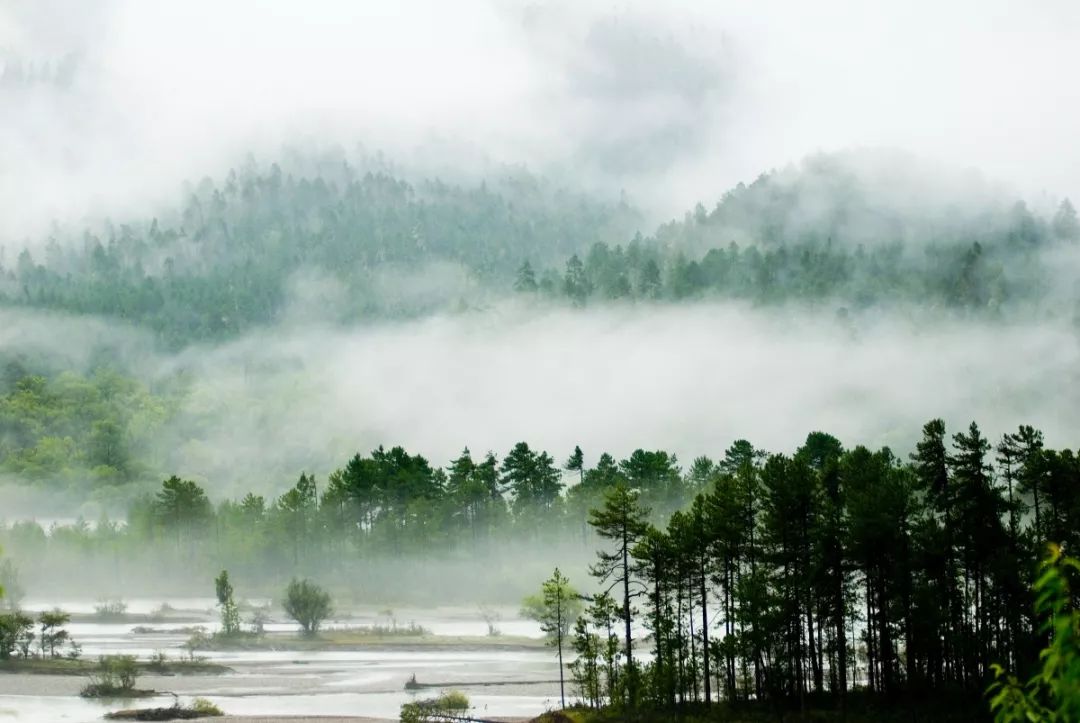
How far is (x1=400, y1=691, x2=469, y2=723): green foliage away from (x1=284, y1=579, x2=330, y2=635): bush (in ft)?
196

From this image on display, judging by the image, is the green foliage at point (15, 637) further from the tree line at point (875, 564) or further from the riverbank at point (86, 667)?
the tree line at point (875, 564)

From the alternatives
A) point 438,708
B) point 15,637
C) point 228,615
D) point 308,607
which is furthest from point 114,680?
point 308,607

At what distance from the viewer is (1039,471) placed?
7356 centimetres

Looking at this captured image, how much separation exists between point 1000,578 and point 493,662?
78.4 m

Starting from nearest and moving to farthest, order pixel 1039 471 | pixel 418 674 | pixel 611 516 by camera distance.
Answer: pixel 1039 471, pixel 611 516, pixel 418 674

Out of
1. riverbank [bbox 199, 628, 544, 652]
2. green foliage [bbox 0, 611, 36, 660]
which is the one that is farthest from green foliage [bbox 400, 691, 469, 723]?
green foliage [bbox 0, 611, 36, 660]

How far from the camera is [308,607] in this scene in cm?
15500

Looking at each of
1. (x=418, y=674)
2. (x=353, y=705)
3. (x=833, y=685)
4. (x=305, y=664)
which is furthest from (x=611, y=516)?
(x=305, y=664)

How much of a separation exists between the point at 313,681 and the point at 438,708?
29807 millimetres

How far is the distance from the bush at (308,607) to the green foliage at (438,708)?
59.7 m

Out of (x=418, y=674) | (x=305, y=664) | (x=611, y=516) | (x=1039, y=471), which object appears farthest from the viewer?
(x=305, y=664)

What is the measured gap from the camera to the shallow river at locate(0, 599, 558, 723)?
99.1m

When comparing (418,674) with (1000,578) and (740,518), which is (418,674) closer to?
(740,518)

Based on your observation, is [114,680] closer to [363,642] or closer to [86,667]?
[86,667]
